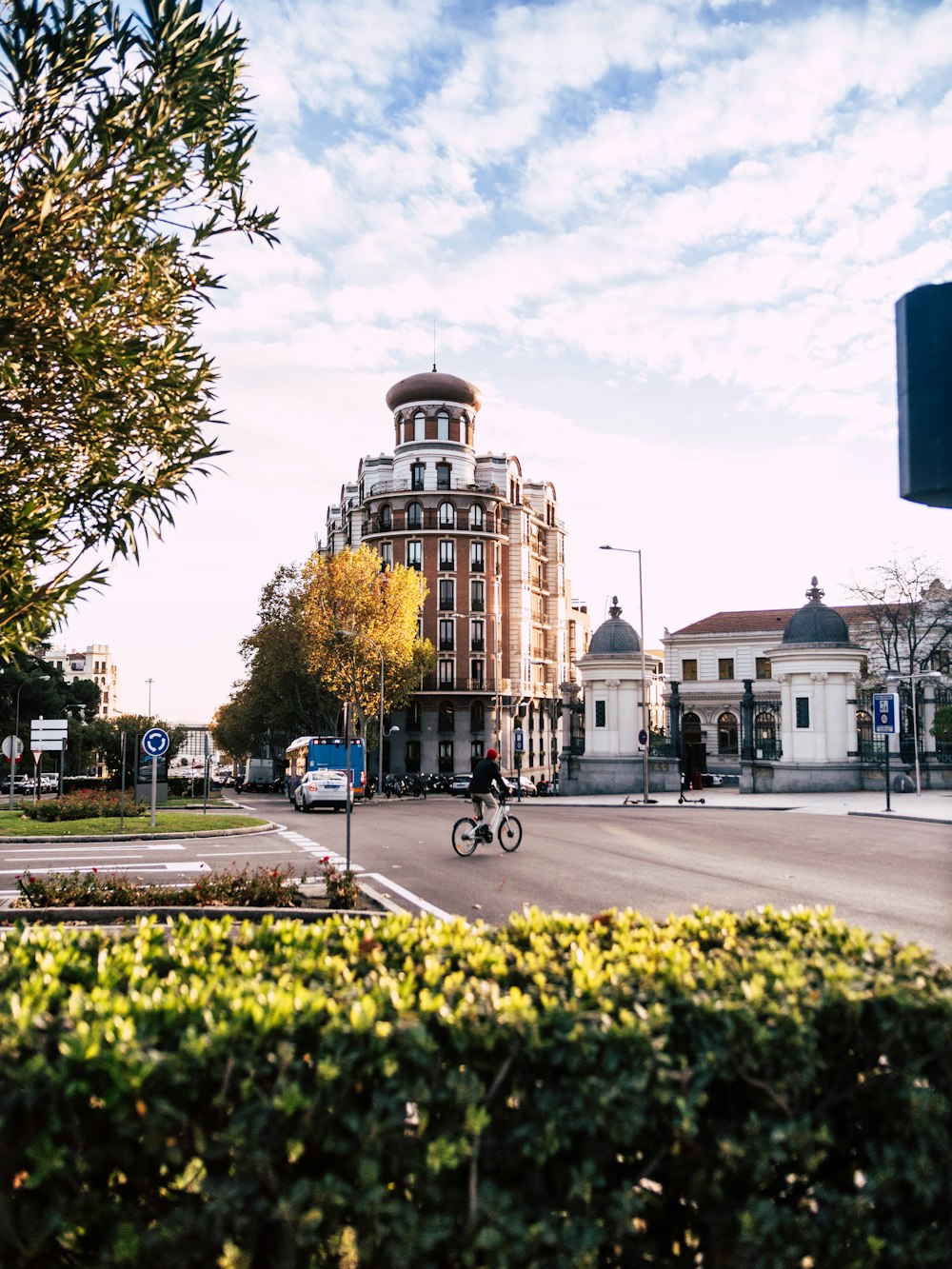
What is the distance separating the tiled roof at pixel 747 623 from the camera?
7631 centimetres

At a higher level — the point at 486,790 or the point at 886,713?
the point at 886,713

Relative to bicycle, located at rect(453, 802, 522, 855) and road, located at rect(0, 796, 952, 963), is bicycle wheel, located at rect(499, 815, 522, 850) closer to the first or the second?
bicycle, located at rect(453, 802, 522, 855)

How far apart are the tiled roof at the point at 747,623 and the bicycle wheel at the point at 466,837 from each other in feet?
200

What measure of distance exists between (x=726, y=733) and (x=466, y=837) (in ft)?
199

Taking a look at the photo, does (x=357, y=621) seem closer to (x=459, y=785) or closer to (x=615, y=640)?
(x=459, y=785)

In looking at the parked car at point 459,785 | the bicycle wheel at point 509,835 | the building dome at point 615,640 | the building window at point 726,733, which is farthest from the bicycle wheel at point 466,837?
the building window at point 726,733

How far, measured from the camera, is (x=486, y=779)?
59.1 ft

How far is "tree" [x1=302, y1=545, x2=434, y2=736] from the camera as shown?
5253 cm

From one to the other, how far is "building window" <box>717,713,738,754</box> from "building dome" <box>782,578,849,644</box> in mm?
31295

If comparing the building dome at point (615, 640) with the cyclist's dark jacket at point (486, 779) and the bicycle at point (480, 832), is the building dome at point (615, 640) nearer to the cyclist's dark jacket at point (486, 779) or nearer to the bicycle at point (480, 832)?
the bicycle at point (480, 832)

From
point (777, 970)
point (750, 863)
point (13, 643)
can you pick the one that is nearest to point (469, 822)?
point (750, 863)

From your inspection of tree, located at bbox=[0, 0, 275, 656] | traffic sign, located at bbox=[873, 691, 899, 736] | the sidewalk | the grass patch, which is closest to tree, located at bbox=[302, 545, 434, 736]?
the sidewalk

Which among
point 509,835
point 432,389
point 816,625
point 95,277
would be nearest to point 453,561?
point 432,389

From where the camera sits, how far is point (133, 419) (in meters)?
7.20
